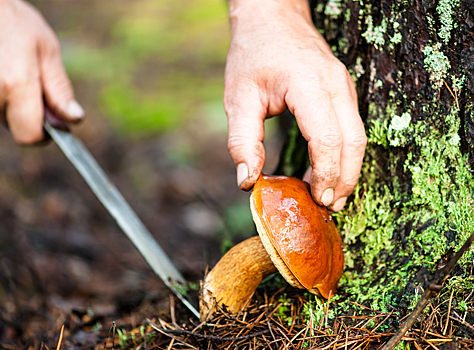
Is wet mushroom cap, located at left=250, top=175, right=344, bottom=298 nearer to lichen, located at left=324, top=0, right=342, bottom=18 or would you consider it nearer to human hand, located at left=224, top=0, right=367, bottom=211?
human hand, located at left=224, top=0, right=367, bottom=211

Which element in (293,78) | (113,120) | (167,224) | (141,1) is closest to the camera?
(293,78)

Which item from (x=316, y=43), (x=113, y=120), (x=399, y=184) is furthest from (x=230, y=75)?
(x=113, y=120)

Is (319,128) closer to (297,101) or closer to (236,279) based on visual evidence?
(297,101)

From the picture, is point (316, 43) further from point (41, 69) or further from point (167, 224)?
point (167, 224)

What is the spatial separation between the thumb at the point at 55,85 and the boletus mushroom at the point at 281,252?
1.26 meters

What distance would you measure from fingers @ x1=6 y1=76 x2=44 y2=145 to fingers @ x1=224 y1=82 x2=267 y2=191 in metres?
1.15

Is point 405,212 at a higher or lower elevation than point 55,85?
lower

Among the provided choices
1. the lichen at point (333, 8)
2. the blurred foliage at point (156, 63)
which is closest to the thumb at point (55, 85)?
the lichen at point (333, 8)

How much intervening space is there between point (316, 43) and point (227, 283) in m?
0.94

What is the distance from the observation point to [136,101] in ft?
16.5

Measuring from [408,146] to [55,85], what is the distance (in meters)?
1.81

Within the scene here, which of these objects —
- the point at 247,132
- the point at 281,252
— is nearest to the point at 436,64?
the point at 247,132

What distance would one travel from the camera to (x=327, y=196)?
1.13 m

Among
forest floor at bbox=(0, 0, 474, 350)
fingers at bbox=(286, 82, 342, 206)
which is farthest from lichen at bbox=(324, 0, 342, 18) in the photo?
forest floor at bbox=(0, 0, 474, 350)
